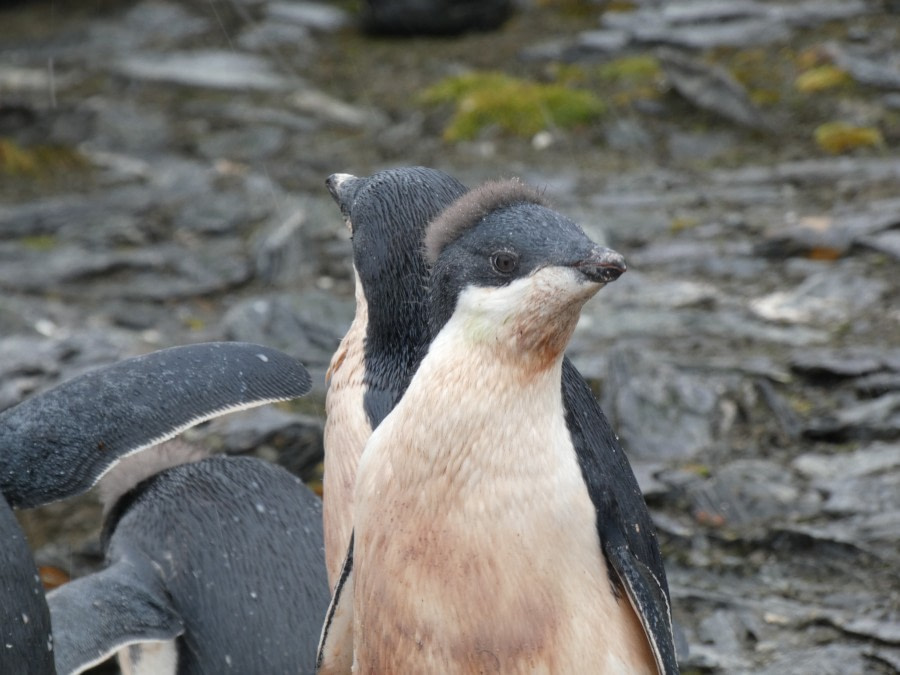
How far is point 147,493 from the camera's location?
11.1 feet

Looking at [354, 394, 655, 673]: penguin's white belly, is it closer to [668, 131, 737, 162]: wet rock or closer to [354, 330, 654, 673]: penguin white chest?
[354, 330, 654, 673]: penguin white chest

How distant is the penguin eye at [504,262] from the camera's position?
2100 mm

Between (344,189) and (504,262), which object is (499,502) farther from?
(344,189)

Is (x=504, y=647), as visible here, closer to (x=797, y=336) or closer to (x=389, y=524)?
(x=389, y=524)

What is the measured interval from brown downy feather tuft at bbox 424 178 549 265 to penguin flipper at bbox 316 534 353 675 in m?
0.61

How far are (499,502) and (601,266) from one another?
454 mm

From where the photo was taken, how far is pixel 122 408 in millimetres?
2643

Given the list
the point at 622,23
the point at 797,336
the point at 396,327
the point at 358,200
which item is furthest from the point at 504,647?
the point at 622,23

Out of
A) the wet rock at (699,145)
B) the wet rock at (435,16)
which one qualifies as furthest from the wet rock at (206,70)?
the wet rock at (699,145)

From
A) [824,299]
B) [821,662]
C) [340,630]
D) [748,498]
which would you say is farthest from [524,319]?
[824,299]

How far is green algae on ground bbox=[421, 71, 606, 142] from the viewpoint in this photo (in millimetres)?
7809

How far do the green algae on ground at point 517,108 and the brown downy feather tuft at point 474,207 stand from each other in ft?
18.2

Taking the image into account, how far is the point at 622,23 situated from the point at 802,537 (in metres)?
6.14

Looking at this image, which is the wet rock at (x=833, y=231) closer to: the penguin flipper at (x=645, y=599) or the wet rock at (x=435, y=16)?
the penguin flipper at (x=645, y=599)
